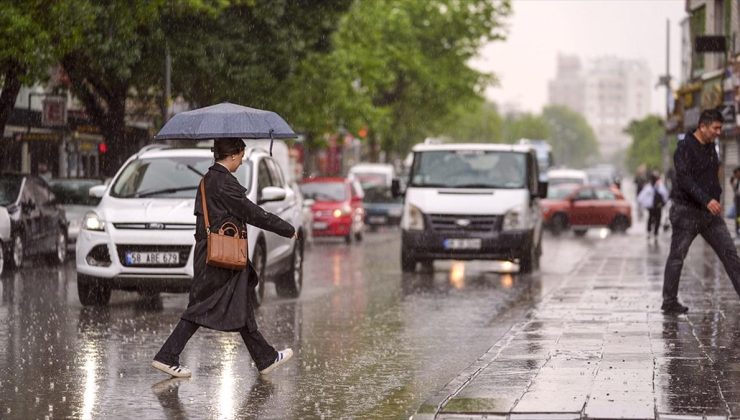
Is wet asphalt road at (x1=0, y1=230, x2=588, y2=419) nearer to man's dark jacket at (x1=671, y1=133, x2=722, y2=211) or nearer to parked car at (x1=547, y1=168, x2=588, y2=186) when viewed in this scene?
man's dark jacket at (x1=671, y1=133, x2=722, y2=211)

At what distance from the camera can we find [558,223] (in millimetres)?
46062

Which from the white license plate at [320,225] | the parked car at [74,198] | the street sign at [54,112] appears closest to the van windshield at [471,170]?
the parked car at [74,198]

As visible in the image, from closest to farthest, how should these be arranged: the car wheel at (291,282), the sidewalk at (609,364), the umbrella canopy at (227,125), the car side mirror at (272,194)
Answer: the sidewalk at (609,364), the umbrella canopy at (227,125), the car side mirror at (272,194), the car wheel at (291,282)

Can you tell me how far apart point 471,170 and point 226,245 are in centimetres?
1361

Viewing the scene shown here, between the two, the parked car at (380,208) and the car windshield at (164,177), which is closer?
the car windshield at (164,177)

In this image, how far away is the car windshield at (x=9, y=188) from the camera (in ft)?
81.9

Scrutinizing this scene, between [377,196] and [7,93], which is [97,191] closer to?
[7,93]

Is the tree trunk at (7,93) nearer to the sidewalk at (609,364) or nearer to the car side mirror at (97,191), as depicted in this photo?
the car side mirror at (97,191)

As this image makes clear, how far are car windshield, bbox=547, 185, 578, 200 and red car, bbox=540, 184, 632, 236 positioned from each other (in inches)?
42.8

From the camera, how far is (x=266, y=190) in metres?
16.9

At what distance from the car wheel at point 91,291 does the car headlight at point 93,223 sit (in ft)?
1.64

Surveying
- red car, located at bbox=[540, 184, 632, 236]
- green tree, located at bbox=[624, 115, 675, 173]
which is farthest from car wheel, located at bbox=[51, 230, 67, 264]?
green tree, located at bbox=[624, 115, 675, 173]

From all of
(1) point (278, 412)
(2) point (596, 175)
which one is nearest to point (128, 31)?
(1) point (278, 412)

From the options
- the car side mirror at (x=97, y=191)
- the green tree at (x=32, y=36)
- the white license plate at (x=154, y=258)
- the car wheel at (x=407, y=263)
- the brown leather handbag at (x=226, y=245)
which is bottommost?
the car wheel at (x=407, y=263)
